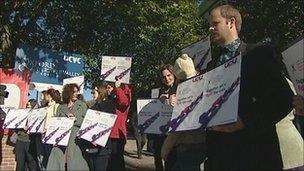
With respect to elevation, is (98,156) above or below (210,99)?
below

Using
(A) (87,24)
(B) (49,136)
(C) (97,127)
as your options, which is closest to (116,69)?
(C) (97,127)

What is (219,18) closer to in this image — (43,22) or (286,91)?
(286,91)

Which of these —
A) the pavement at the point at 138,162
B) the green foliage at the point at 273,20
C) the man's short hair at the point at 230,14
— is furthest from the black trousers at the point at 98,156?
the green foliage at the point at 273,20

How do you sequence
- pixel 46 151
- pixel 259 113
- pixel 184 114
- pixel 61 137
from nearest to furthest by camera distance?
1. pixel 259 113
2. pixel 184 114
3. pixel 61 137
4. pixel 46 151

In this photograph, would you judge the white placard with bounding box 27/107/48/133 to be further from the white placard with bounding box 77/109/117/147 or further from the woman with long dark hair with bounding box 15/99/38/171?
the white placard with bounding box 77/109/117/147

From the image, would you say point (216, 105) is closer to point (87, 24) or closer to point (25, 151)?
point (25, 151)

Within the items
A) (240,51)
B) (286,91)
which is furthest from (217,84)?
(286,91)

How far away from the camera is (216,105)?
305 cm

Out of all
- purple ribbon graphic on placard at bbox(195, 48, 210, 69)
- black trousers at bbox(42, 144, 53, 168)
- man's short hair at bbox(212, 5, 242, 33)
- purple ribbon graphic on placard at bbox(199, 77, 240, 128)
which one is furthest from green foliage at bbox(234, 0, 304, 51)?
purple ribbon graphic on placard at bbox(199, 77, 240, 128)

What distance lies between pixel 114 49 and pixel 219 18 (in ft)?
50.1

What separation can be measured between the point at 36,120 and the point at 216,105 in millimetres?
7340

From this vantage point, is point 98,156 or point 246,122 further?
point 98,156

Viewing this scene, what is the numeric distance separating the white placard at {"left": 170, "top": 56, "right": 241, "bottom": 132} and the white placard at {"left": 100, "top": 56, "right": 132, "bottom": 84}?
475cm

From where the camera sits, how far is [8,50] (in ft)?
48.5
